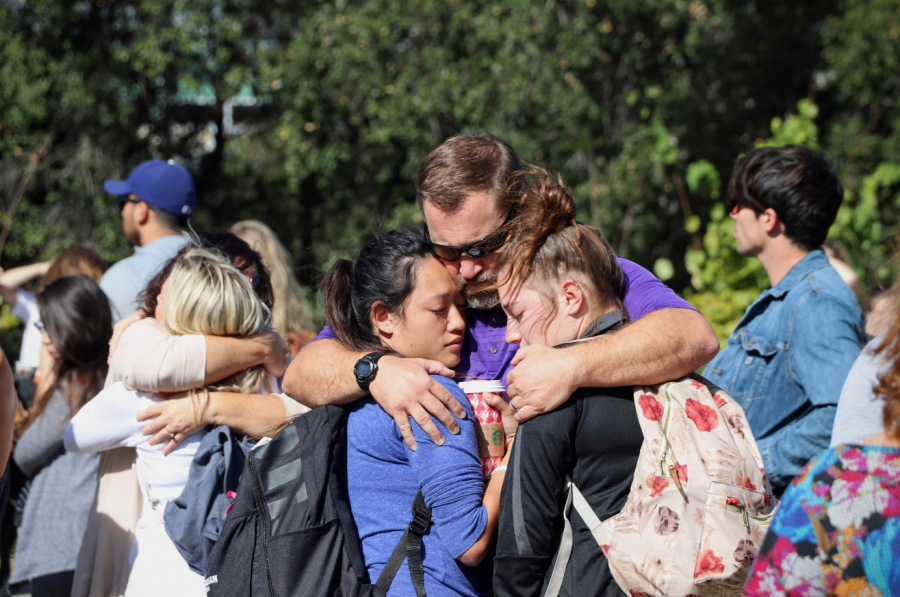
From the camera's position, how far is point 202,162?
1069 centimetres

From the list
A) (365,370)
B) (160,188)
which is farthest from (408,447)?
(160,188)

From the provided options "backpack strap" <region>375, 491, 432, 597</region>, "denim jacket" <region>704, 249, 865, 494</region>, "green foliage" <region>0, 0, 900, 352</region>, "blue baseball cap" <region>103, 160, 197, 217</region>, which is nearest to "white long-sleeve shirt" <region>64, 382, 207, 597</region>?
"backpack strap" <region>375, 491, 432, 597</region>

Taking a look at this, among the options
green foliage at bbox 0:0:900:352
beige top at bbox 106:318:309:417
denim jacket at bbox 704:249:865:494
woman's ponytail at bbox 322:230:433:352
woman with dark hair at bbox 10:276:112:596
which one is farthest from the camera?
green foliage at bbox 0:0:900:352

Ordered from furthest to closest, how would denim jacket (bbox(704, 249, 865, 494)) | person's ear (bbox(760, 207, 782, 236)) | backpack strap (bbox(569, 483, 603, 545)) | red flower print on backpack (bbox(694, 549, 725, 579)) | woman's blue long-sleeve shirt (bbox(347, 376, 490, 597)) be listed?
person's ear (bbox(760, 207, 782, 236)), denim jacket (bbox(704, 249, 865, 494)), woman's blue long-sleeve shirt (bbox(347, 376, 490, 597)), backpack strap (bbox(569, 483, 603, 545)), red flower print on backpack (bbox(694, 549, 725, 579))

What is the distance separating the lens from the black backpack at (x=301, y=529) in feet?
6.44

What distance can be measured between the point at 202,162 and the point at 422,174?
9097 millimetres

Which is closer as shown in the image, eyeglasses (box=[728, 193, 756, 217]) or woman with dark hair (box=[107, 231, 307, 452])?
woman with dark hair (box=[107, 231, 307, 452])

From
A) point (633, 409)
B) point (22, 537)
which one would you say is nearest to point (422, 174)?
point (633, 409)

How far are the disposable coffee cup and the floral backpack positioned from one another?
0.92 feet

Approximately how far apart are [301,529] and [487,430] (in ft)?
1.87

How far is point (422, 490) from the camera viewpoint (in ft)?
6.21

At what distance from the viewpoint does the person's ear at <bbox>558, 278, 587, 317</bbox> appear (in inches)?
75.0

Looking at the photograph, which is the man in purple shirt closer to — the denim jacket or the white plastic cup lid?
the white plastic cup lid

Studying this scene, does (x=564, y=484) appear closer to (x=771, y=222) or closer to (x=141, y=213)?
(x=771, y=222)
